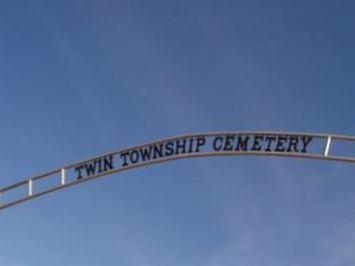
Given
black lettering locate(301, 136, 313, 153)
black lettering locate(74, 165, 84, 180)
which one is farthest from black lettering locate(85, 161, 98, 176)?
black lettering locate(301, 136, 313, 153)

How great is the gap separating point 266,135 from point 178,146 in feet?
8.64

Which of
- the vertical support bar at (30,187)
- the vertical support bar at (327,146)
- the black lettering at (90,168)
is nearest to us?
the vertical support bar at (327,146)

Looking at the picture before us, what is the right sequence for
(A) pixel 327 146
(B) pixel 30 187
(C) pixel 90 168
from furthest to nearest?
1. (B) pixel 30 187
2. (C) pixel 90 168
3. (A) pixel 327 146

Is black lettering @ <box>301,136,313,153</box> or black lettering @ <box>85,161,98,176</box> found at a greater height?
black lettering @ <box>85,161,98,176</box>

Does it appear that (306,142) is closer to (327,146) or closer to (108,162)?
(327,146)

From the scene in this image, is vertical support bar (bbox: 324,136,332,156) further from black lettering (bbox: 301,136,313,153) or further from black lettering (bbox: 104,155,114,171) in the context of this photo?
black lettering (bbox: 104,155,114,171)

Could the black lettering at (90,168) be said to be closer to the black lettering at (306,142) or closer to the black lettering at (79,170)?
the black lettering at (79,170)

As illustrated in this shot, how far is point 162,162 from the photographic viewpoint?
24750 millimetres

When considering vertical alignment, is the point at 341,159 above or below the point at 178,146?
below

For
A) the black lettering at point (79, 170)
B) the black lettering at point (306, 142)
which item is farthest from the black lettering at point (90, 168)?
the black lettering at point (306, 142)

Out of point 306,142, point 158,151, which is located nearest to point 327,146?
point 306,142

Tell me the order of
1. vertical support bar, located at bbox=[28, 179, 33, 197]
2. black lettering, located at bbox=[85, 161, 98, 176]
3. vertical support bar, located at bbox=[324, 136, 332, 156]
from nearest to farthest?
vertical support bar, located at bbox=[324, 136, 332, 156], black lettering, located at bbox=[85, 161, 98, 176], vertical support bar, located at bbox=[28, 179, 33, 197]

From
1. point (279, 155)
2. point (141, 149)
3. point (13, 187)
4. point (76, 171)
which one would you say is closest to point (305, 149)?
point (279, 155)

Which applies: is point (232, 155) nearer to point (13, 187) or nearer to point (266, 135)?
point (266, 135)
